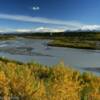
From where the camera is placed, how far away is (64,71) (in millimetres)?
8727

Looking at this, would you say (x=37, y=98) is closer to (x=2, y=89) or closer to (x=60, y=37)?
(x=2, y=89)

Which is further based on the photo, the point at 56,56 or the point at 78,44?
the point at 78,44

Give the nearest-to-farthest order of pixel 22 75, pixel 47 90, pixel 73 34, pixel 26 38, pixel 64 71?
pixel 47 90 → pixel 22 75 → pixel 64 71 → pixel 73 34 → pixel 26 38

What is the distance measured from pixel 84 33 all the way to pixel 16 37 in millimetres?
34861

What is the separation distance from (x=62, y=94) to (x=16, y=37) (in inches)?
4998

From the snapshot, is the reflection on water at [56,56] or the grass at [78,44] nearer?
the reflection on water at [56,56]

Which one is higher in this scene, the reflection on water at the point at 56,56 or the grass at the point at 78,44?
the reflection on water at the point at 56,56

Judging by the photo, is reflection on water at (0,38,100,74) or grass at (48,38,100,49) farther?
grass at (48,38,100,49)

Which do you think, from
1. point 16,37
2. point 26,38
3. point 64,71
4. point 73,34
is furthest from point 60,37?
point 64,71

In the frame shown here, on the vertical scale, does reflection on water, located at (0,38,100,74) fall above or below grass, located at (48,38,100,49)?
above

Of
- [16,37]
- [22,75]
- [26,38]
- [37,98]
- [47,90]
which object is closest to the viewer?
[37,98]

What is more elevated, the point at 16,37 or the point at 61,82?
the point at 61,82

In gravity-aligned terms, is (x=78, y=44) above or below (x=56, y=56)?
below

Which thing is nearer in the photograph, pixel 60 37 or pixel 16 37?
pixel 60 37
